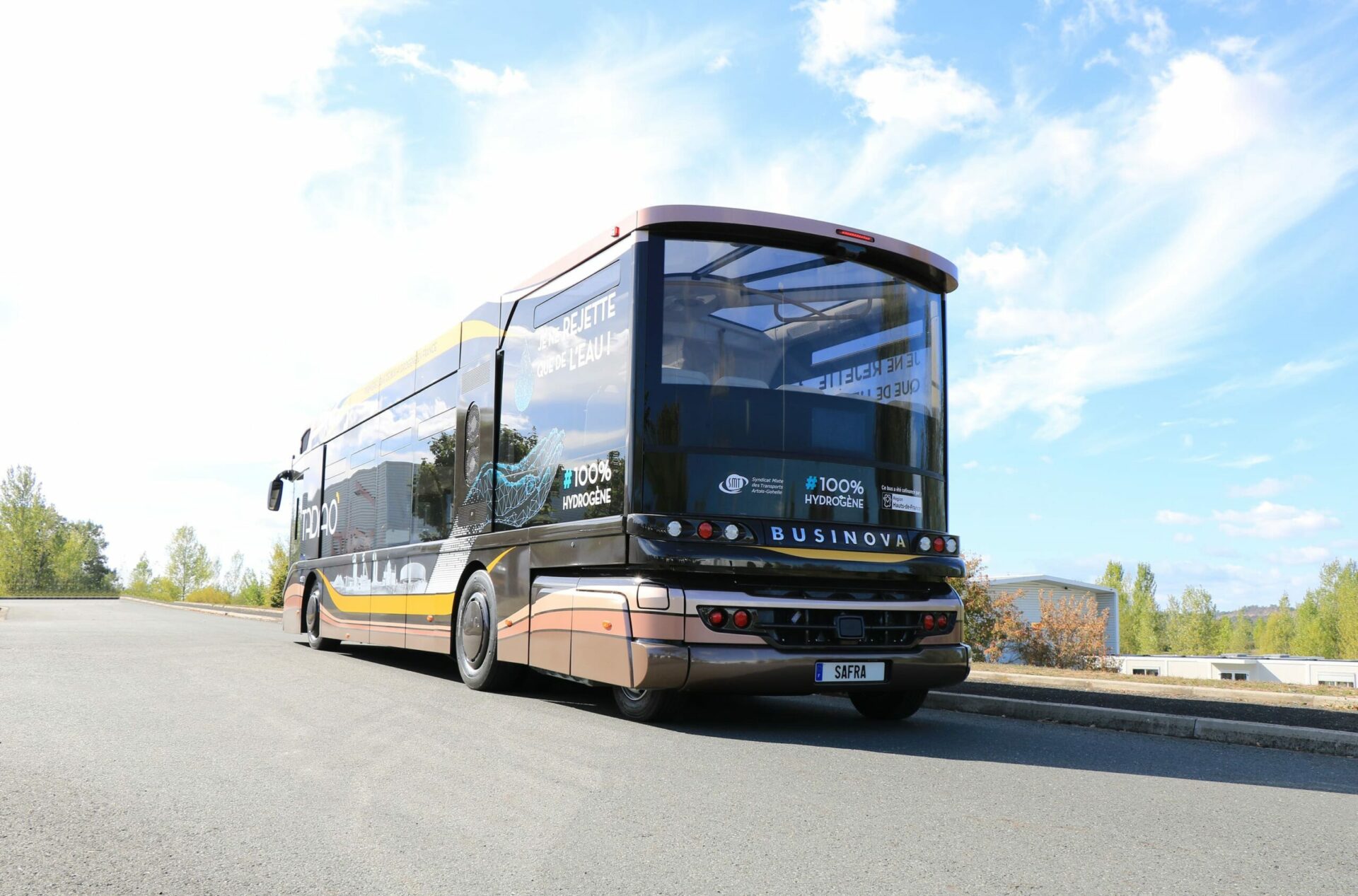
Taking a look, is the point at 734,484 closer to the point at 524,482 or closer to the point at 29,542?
the point at 524,482

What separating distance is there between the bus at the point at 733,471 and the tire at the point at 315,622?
7.36 metres

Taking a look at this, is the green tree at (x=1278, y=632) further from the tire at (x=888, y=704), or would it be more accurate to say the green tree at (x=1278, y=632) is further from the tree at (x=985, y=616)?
the tire at (x=888, y=704)

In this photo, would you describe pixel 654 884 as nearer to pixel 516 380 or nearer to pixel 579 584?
pixel 579 584

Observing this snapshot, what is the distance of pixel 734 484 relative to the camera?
23.1 feet

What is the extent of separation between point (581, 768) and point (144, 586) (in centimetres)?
11480

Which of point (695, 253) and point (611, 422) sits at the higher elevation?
point (695, 253)

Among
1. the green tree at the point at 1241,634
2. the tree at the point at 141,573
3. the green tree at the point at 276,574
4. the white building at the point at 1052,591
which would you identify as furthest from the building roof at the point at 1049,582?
the tree at the point at 141,573

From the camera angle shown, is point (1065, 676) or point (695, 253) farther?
point (1065, 676)

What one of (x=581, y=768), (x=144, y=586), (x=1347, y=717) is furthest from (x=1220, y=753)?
(x=144, y=586)

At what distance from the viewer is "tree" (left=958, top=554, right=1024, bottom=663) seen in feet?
104

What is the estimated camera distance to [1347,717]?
26.2 feet

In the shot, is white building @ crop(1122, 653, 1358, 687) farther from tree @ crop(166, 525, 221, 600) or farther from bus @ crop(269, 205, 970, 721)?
tree @ crop(166, 525, 221, 600)

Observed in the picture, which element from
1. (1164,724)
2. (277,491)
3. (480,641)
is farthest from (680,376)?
(277,491)

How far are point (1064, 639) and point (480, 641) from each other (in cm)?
3225
